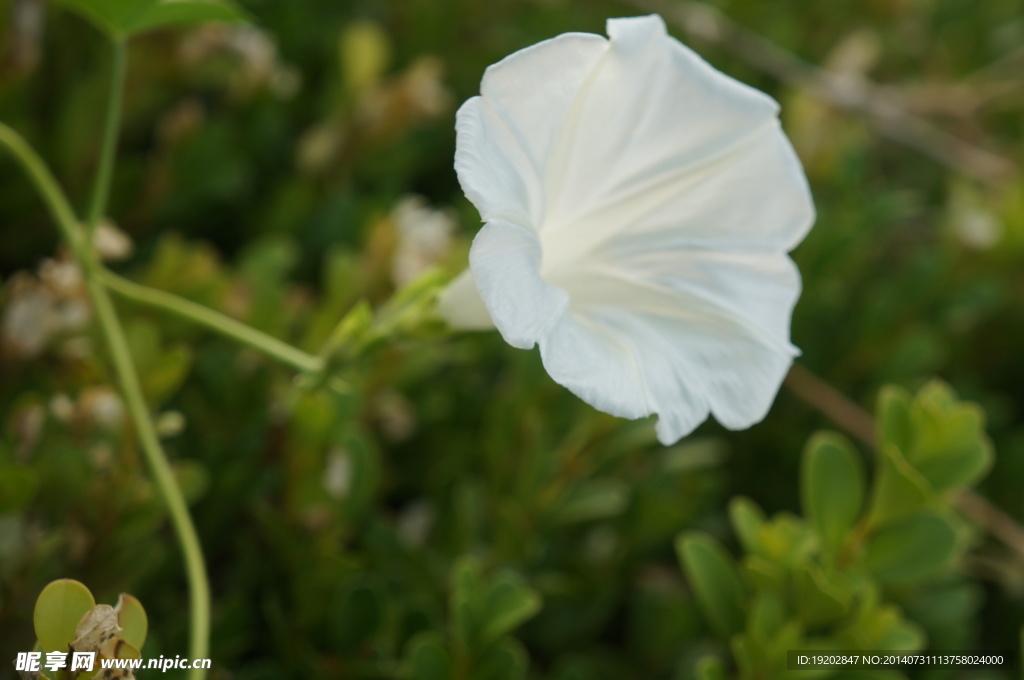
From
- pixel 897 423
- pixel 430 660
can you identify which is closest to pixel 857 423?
pixel 897 423

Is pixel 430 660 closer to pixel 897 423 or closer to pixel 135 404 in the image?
pixel 135 404

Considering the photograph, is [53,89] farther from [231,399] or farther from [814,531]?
[814,531]

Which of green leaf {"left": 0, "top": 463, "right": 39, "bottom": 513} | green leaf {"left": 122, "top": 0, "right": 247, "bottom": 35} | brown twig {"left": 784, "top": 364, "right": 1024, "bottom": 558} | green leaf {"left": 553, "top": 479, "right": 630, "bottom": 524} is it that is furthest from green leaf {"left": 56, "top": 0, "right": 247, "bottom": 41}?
brown twig {"left": 784, "top": 364, "right": 1024, "bottom": 558}

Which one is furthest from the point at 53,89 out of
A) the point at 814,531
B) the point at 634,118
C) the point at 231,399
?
the point at 814,531

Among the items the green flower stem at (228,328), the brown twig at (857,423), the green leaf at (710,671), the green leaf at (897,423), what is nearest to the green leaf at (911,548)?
the green leaf at (897,423)

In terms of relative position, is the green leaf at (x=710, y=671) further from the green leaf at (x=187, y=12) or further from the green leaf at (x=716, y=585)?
the green leaf at (x=187, y=12)
